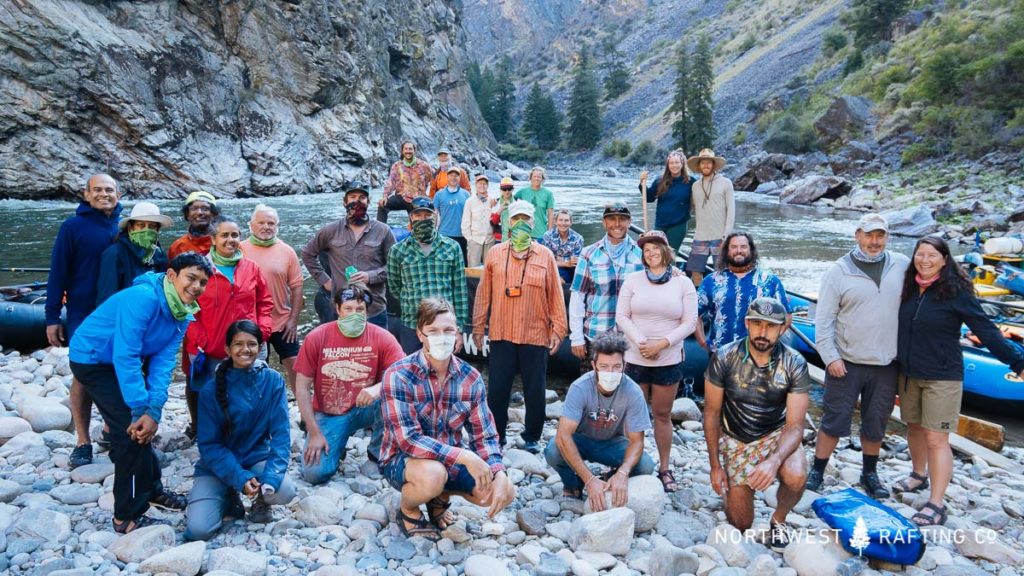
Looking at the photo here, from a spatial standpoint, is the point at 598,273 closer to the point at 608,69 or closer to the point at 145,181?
the point at 145,181

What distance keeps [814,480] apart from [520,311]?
2.47 metres

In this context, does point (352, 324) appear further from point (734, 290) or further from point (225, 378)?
point (734, 290)

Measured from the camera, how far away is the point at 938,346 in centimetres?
416

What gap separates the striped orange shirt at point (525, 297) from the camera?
4.82 m

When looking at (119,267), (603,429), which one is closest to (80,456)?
(119,267)

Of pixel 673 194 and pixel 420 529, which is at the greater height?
pixel 673 194

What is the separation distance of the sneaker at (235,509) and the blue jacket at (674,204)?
5.15m

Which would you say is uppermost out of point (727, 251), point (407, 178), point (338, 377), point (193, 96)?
point (193, 96)

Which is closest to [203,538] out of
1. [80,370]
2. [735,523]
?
[80,370]

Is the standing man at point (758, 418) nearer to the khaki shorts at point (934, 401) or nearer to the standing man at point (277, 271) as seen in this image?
the khaki shorts at point (934, 401)

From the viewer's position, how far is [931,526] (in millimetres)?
4031

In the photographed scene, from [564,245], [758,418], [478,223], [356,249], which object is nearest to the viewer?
[758,418]

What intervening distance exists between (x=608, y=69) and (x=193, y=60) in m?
82.1

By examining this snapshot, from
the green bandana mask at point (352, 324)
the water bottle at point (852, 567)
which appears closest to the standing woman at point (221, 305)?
the green bandana mask at point (352, 324)
